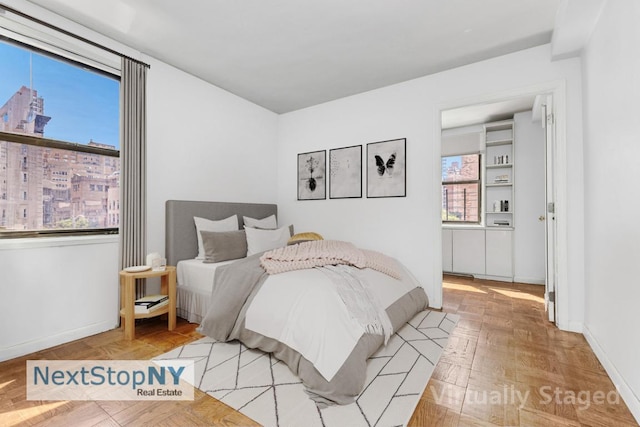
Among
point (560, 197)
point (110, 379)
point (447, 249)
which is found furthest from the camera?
point (447, 249)

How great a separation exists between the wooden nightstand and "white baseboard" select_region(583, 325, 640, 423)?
318 centimetres

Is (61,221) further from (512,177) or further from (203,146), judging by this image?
(512,177)

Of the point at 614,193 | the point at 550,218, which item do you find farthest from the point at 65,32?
the point at 550,218

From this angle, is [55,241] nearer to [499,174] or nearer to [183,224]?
[183,224]

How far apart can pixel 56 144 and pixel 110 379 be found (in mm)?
1910

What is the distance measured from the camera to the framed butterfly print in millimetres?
3489

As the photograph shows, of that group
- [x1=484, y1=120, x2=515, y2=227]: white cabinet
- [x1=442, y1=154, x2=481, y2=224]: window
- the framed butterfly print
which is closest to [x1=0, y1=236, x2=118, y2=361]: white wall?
the framed butterfly print

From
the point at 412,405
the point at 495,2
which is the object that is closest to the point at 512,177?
the point at 495,2

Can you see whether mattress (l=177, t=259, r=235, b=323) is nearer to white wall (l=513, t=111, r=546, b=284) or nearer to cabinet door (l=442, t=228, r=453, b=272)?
cabinet door (l=442, t=228, r=453, b=272)

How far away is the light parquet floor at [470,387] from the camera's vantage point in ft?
4.83

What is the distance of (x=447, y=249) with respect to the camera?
16.2 ft

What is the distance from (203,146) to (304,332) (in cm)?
258

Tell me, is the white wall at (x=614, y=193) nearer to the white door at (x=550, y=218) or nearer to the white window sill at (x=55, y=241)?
the white door at (x=550, y=218)

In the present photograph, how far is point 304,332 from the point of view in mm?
1831
